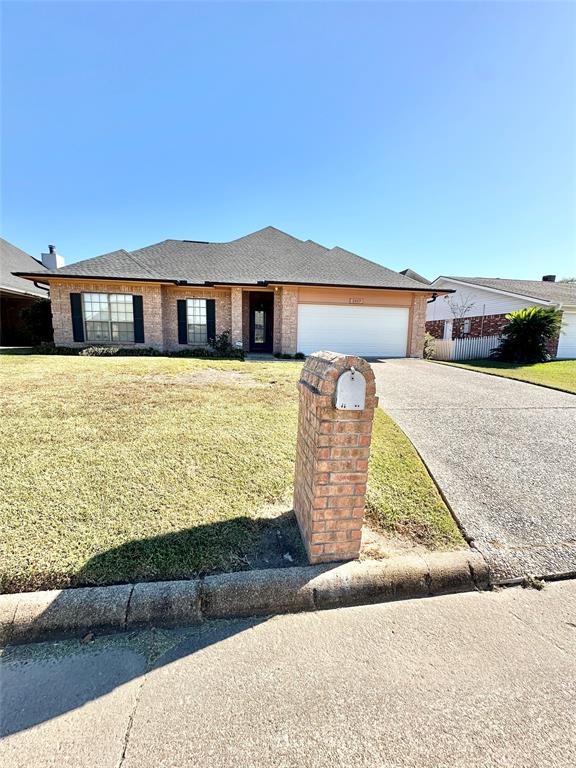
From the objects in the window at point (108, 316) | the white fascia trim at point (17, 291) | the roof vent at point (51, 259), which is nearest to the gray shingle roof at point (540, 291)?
the window at point (108, 316)

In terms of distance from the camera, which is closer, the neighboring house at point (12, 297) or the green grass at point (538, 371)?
the green grass at point (538, 371)

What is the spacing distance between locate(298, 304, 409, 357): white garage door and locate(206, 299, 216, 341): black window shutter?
3.40 meters

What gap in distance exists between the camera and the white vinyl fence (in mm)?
15802

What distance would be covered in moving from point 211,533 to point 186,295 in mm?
12402

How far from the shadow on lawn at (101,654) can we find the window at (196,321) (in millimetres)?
11999

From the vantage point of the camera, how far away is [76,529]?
8.41 ft

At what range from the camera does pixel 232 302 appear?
13.7 m

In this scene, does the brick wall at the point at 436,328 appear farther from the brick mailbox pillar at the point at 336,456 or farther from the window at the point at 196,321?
the brick mailbox pillar at the point at 336,456

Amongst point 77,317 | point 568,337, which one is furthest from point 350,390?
point 568,337

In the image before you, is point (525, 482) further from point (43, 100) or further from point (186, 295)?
point (186, 295)

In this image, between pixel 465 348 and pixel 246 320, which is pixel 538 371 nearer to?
pixel 465 348

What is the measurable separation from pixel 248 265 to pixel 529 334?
1174cm

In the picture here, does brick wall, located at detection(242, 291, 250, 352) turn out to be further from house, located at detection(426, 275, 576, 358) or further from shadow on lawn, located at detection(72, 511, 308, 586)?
shadow on lawn, located at detection(72, 511, 308, 586)

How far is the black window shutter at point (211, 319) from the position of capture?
1382 centimetres
